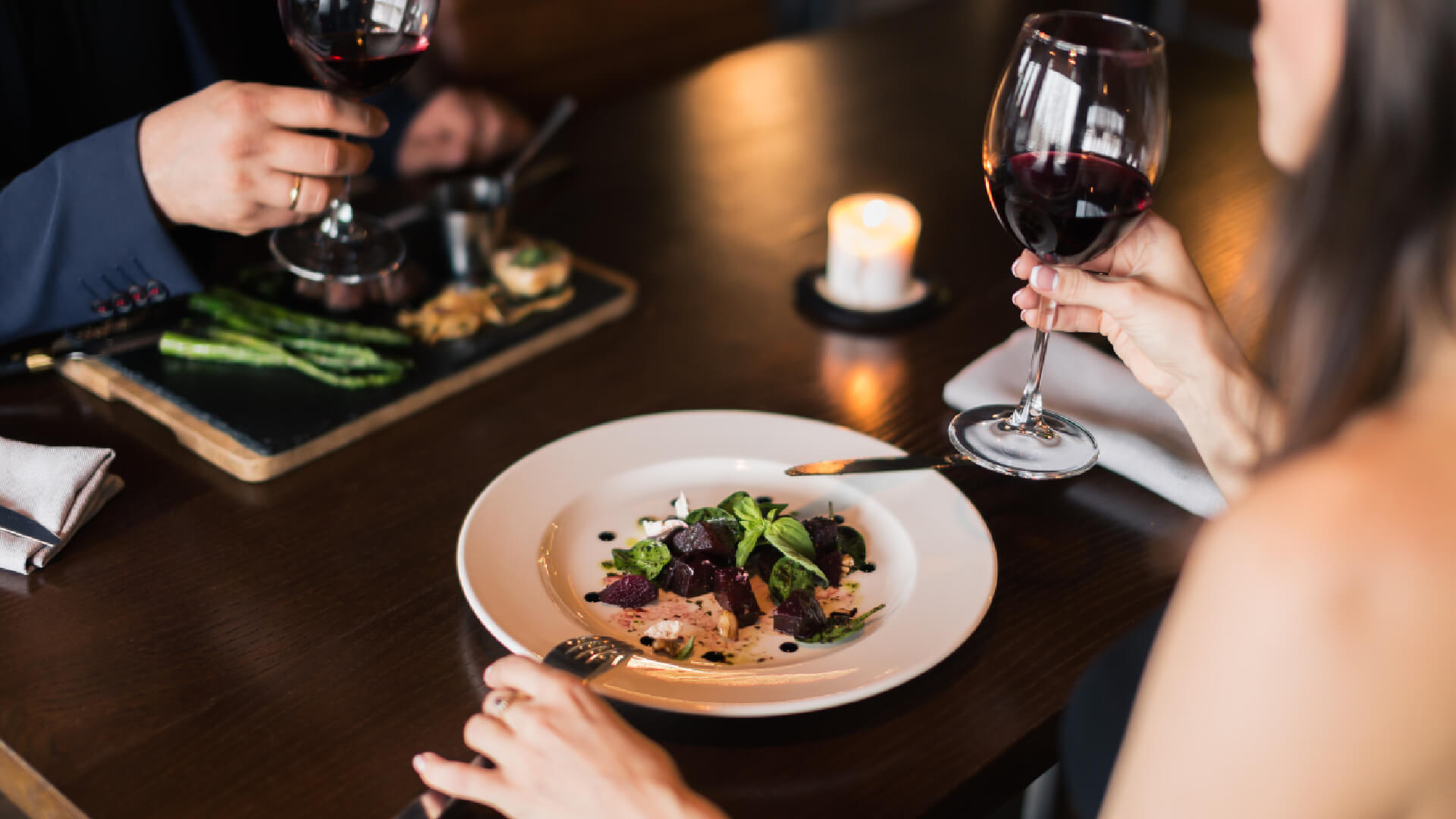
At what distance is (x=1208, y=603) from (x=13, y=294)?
1.39m

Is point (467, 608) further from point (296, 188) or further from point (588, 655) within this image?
point (296, 188)

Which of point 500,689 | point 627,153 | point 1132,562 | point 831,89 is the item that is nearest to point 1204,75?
point 831,89

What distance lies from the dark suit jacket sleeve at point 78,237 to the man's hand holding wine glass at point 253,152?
0.05m

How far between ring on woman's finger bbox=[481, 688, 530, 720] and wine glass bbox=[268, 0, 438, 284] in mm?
684

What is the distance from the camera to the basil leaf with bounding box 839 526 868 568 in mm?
1077

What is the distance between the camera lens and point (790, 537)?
1034 mm

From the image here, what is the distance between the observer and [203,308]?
1.45 metres

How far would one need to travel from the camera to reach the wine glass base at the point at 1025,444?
1152 millimetres

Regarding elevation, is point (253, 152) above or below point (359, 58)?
below

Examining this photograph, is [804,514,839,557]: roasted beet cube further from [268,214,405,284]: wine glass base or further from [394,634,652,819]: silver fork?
[268,214,405,284]: wine glass base

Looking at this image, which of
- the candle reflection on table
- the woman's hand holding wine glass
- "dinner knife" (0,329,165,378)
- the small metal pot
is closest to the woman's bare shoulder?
the woman's hand holding wine glass

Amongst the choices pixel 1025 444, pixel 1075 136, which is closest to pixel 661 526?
pixel 1025 444

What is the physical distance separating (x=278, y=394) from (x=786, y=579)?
2.19ft

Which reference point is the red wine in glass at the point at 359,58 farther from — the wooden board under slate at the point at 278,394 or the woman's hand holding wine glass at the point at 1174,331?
the woman's hand holding wine glass at the point at 1174,331
